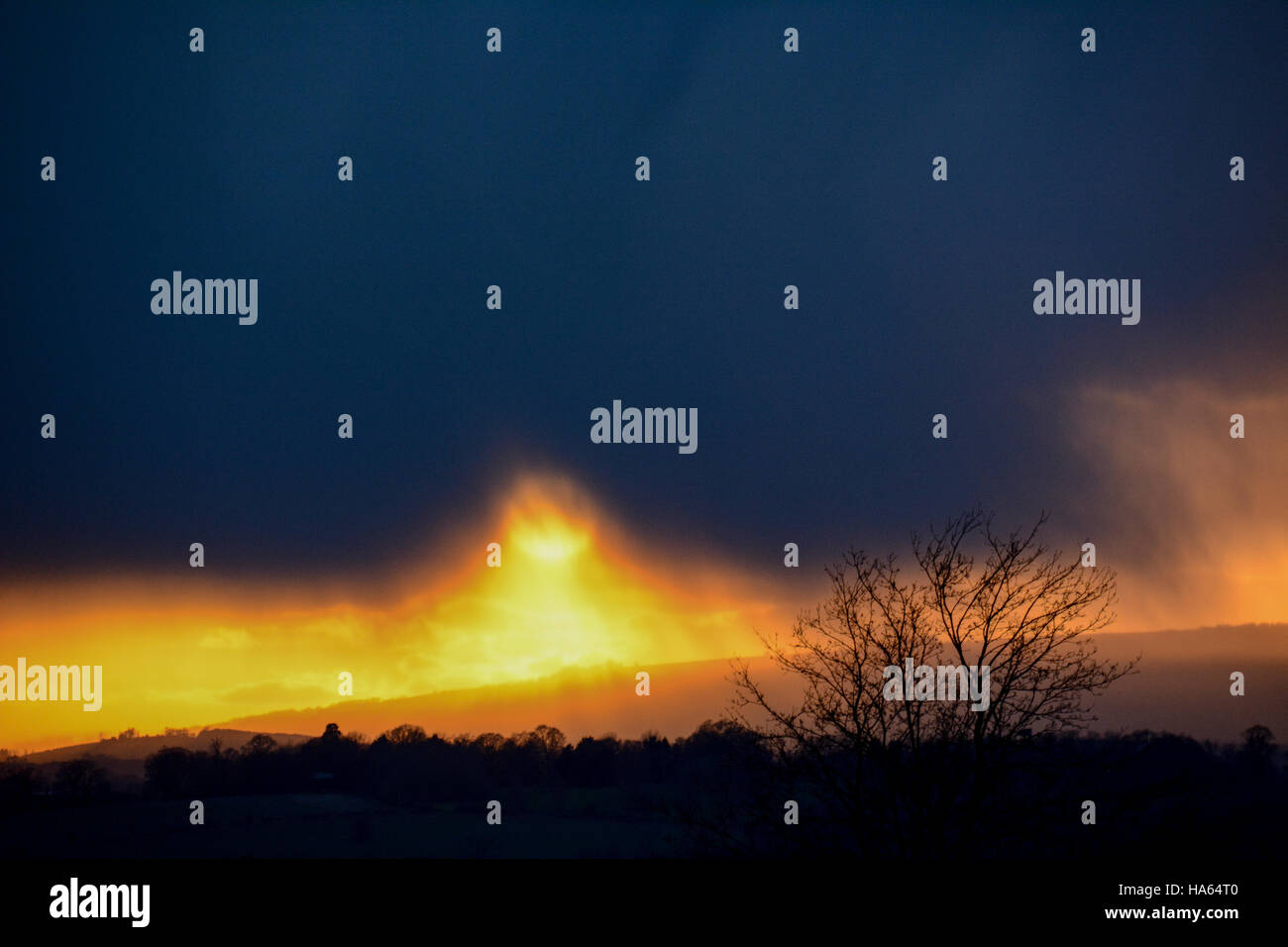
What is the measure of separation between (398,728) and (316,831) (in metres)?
2.41

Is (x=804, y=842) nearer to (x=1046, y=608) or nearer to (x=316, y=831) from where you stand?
(x=1046, y=608)

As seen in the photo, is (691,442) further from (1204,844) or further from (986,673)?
(1204,844)

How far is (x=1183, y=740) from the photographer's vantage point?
12.1 meters

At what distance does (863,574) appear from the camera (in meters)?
11.9

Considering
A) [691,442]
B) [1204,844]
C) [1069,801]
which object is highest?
[691,442]

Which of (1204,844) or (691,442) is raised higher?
(691,442)
